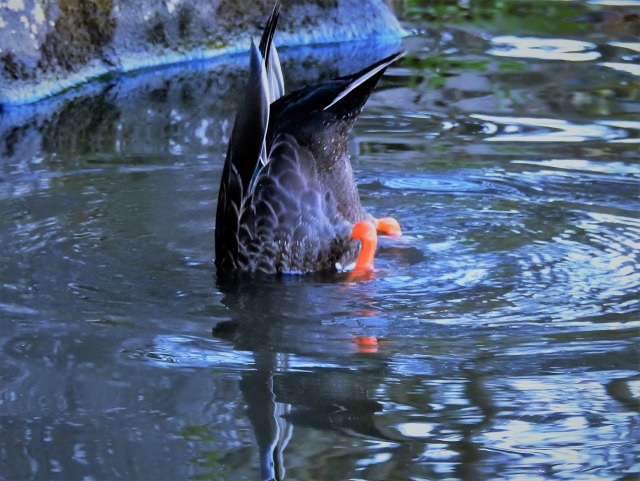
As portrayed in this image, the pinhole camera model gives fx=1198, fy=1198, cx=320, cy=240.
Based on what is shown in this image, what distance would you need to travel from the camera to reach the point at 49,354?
388cm

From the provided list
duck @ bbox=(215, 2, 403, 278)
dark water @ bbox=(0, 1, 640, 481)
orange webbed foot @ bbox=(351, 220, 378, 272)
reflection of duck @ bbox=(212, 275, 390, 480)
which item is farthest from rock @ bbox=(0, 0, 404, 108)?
reflection of duck @ bbox=(212, 275, 390, 480)

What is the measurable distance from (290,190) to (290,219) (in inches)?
4.7

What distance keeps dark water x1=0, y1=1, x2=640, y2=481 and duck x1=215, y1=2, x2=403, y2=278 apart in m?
0.14

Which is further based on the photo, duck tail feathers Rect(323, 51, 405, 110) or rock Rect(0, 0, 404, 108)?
rock Rect(0, 0, 404, 108)

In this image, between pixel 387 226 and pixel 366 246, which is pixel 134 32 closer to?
pixel 387 226

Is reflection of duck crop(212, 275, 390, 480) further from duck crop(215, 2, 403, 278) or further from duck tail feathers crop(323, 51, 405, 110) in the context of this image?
duck tail feathers crop(323, 51, 405, 110)

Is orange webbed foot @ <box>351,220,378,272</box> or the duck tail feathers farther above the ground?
the duck tail feathers

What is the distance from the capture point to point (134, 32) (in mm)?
9320

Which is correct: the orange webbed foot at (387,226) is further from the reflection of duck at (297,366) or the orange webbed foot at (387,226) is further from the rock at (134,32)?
the rock at (134,32)

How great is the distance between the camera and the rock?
27.9ft

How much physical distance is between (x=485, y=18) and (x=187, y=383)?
7.98 meters

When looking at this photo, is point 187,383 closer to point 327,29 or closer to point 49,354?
point 49,354

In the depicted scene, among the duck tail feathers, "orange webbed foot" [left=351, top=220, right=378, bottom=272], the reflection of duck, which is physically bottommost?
the reflection of duck

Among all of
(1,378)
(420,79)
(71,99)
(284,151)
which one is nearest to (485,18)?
(420,79)
